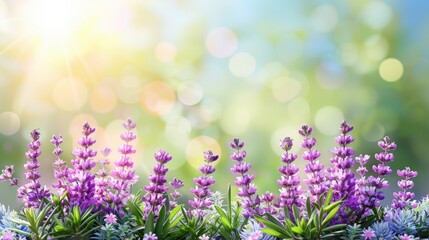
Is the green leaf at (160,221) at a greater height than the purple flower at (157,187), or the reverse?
the purple flower at (157,187)

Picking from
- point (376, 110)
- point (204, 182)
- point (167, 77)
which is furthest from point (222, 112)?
point (204, 182)

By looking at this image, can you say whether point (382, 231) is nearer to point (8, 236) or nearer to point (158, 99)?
point (8, 236)

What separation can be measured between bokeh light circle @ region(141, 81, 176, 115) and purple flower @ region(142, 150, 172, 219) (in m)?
4.05

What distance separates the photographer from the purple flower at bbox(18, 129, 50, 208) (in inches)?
99.1

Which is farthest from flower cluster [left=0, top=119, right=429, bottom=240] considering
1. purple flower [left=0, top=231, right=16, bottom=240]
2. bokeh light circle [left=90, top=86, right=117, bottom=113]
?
bokeh light circle [left=90, top=86, right=117, bottom=113]

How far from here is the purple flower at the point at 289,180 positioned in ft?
7.90

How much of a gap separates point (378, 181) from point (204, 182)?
2.31 feet

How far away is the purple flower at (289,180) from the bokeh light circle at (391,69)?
4308 mm

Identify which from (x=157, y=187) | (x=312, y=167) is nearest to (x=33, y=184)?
(x=157, y=187)

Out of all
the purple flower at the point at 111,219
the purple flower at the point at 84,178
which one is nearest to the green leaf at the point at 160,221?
the purple flower at the point at 111,219

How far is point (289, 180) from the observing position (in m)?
2.41

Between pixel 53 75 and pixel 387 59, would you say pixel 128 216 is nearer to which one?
pixel 53 75

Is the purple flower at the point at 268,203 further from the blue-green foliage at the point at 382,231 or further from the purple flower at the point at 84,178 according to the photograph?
the purple flower at the point at 84,178

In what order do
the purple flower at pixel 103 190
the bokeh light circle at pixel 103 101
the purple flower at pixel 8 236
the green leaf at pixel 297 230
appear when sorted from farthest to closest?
the bokeh light circle at pixel 103 101 → the purple flower at pixel 103 190 → the purple flower at pixel 8 236 → the green leaf at pixel 297 230
